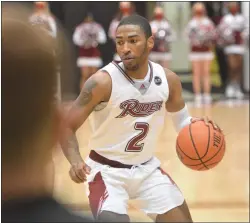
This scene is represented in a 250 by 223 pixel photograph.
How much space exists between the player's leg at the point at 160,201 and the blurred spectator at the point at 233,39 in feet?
27.8

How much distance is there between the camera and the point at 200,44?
11164mm

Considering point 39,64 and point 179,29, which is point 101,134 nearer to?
point 39,64

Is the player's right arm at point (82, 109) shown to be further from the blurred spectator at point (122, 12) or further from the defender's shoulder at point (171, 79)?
the blurred spectator at point (122, 12)

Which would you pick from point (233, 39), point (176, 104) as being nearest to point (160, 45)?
point (233, 39)

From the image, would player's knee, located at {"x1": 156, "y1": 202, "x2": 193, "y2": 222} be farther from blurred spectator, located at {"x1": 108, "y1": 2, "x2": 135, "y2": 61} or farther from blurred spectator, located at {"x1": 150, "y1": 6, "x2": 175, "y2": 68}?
blurred spectator, located at {"x1": 108, "y1": 2, "x2": 135, "y2": 61}

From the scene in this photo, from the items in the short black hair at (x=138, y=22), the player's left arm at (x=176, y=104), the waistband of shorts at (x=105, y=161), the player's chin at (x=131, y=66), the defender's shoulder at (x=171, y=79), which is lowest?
the waistband of shorts at (x=105, y=161)

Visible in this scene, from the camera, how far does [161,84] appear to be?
3398mm

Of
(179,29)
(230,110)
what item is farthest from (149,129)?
(179,29)

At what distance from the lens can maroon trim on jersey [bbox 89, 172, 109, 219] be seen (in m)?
3.29

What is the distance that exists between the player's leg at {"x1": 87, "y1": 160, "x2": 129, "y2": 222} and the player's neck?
54cm

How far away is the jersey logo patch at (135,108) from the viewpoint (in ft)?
10.8

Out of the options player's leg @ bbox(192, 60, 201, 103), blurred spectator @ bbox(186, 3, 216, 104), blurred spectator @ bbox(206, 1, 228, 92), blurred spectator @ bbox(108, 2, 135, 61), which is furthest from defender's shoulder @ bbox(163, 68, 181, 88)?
blurred spectator @ bbox(206, 1, 228, 92)

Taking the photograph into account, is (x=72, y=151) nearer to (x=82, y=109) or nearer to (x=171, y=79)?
(x=82, y=109)

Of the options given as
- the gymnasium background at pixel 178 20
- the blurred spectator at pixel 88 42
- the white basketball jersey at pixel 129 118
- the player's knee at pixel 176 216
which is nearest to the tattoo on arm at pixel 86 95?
the white basketball jersey at pixel 129 118
